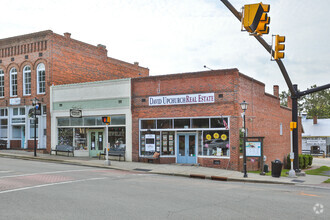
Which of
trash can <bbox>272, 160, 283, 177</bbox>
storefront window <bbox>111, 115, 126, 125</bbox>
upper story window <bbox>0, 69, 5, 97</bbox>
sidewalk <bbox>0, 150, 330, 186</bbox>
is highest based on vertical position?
upper story window <bbox>0, 69, 5, 97</bbox>

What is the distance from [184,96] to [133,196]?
12.1m

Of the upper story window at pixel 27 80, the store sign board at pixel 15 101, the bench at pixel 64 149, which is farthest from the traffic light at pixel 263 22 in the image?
the store sign board at pixel 15 101

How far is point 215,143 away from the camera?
21375mm

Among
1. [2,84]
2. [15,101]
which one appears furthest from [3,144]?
[2,84]

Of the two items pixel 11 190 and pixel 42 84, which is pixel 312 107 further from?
pixel 11 190

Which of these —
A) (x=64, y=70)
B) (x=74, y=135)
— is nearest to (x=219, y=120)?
(x=74, y=135)

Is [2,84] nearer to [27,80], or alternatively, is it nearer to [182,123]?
[27,80]

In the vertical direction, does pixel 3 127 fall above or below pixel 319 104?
below

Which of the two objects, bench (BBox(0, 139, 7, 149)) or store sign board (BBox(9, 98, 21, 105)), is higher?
store sign board (BBox(9, 98, 21, 105))

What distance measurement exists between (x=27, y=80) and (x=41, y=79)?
190 cm

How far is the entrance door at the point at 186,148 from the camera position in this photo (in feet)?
72.7

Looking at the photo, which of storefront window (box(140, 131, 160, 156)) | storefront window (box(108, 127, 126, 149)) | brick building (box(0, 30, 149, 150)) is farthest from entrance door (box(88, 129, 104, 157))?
storefront window (box(140, 131, 160, 156))

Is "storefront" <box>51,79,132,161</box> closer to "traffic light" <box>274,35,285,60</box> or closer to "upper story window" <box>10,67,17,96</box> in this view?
"upper story window" <box>10,67,17,96</box>

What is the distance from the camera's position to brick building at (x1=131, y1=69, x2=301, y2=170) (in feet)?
68.5
